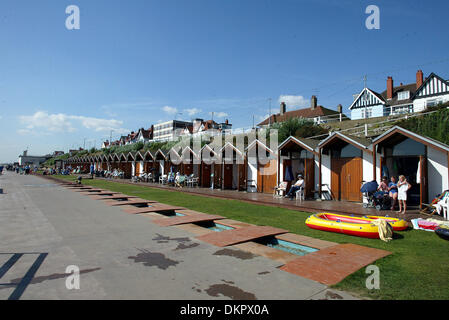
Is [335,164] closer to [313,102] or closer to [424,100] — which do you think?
[424,100]

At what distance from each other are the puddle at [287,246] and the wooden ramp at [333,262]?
0.50 m

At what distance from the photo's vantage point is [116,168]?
40.2 meters

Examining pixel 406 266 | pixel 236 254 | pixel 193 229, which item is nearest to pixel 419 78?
pixel 406 266

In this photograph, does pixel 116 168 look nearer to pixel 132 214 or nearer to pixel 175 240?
pixel 132 214

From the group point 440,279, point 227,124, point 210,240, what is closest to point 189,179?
point 210,240

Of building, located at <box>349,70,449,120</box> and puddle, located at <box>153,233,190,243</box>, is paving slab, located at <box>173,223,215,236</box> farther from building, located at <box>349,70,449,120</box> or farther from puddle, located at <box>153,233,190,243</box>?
building, located at <box>349,70,449,120</box>

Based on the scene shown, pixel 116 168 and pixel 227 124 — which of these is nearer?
pixel 116 168

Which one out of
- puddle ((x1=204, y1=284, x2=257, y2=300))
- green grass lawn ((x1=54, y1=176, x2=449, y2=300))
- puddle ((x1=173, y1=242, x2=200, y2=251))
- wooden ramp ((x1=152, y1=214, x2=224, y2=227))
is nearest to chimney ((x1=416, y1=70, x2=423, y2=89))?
green grass lawn ((x1=54, y1=176, x2=449, y2=300))

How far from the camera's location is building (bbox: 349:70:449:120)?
33062mm

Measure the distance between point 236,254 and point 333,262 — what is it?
176 centimetres

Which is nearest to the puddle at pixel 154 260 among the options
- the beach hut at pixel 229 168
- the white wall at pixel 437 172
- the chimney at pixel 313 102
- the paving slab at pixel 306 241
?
the paving slab at pixel 306 241

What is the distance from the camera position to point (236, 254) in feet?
17.4

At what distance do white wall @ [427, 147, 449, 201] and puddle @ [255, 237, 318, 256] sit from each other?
7.93 m
